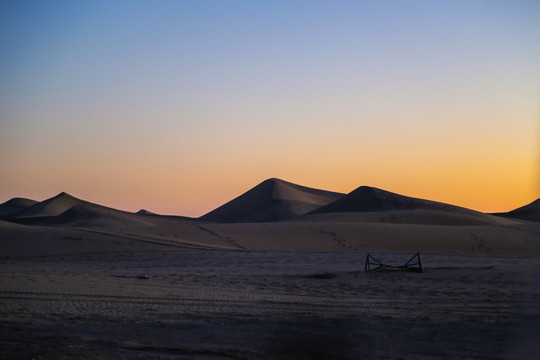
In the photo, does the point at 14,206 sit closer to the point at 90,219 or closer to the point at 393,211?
the point at 90,219

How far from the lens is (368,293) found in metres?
15.9

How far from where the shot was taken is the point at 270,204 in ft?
316

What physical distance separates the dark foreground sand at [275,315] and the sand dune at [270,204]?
217 feet

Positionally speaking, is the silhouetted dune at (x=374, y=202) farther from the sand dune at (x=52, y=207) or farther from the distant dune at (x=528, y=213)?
the sand dune at (x=52, y=207)

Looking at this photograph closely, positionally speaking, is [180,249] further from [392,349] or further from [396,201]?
[396,201]

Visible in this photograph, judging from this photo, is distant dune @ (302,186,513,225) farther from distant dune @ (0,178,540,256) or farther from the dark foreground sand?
the dark foreground sand

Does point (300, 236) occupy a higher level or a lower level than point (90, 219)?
lower

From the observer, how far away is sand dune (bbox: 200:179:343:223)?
296 ft

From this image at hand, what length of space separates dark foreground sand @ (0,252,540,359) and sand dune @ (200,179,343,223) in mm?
66090

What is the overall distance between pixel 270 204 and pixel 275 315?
84.1 meters

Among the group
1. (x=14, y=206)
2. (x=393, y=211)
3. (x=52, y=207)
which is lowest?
(x=393, y=211)

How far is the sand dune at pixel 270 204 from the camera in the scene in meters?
90.2

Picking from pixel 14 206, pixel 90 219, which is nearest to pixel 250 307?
pixel 90 219

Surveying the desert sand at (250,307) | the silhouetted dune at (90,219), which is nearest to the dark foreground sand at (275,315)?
the desert sand at (250,307)
